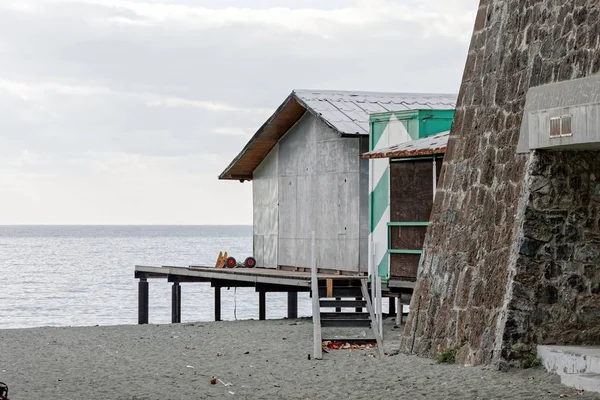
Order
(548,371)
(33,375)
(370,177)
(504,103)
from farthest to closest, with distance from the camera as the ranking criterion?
(370,177) → (33,375) → (504,103) → (548,371)

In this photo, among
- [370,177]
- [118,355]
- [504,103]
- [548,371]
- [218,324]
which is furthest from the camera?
[218,324]

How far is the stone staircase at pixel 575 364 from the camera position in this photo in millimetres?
11531

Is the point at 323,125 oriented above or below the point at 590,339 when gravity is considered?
above

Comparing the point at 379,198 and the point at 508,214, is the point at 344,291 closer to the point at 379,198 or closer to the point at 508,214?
the point at 379,198

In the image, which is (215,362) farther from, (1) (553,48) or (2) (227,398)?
(1) (553,48)

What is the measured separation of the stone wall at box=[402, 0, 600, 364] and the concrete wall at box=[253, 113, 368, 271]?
7006 millimetres

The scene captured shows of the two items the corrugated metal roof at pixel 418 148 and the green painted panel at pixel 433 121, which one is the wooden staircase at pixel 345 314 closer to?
the corrugated metal roof at pixel 418 148

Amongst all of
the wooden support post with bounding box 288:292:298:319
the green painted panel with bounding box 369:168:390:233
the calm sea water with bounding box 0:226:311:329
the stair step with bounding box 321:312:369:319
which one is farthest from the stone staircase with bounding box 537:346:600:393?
the calm sea water with bounding box 0:226:311:329

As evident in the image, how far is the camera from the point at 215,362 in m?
16.3

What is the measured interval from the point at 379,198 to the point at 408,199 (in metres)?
1.49

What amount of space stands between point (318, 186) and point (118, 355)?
7.63m

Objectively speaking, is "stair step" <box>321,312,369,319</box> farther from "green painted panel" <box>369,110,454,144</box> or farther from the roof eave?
the roof eave

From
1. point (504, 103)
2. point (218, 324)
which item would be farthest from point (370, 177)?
point (504, 103)

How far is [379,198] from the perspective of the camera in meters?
20.6
